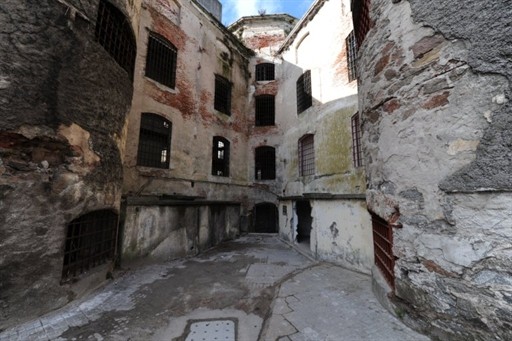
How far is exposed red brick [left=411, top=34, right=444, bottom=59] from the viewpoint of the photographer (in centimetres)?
246

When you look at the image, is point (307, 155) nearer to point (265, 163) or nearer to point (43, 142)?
point (265, 163)

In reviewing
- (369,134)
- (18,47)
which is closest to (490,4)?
(369,134)

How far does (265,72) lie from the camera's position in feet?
47.6

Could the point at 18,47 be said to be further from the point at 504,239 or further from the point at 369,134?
the point at 504,239

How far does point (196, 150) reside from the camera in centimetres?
1047

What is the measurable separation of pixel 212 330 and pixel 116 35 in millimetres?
6151

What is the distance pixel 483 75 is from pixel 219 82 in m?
11.8

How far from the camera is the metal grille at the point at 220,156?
11867 mm

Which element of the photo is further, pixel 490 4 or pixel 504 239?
pixel 490 4

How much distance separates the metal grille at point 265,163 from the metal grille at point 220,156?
2.03 meters

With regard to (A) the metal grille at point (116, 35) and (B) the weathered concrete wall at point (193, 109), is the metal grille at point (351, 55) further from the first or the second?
(A) the metal grille at point (116, 35)

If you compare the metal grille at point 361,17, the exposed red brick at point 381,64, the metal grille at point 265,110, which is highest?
the metal grille at point 265,110

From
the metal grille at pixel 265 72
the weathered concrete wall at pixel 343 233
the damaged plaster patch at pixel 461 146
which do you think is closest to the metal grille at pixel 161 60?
the metal grille at pixel 265 72

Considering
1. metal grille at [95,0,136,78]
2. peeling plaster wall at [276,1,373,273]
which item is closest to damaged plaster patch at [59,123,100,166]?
metal grille at [95,0,136,78]
